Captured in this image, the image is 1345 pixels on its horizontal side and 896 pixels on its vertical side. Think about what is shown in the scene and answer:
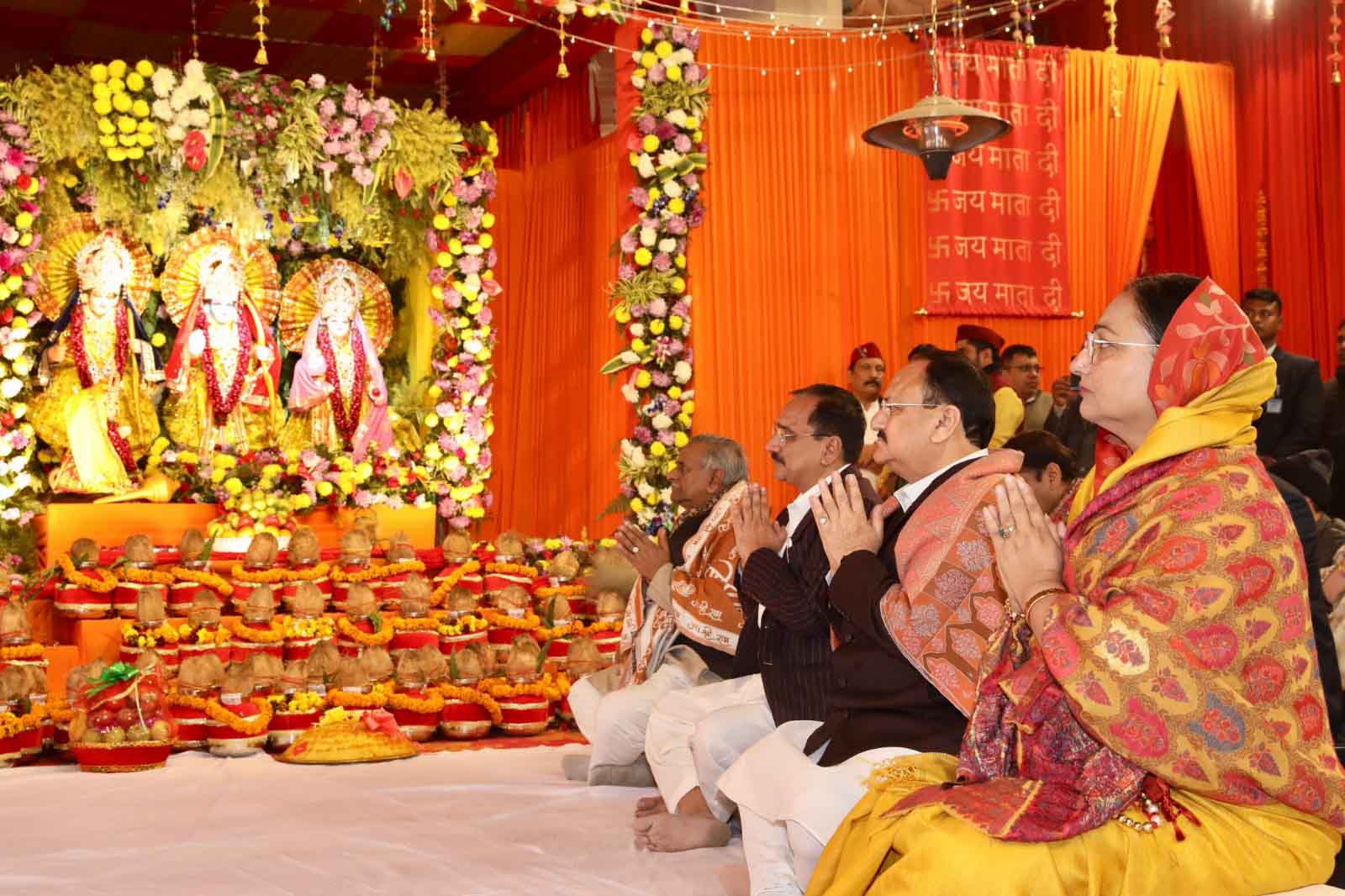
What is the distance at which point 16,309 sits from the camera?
751cm

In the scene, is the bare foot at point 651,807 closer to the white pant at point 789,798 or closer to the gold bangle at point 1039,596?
the white pant at point 789,798

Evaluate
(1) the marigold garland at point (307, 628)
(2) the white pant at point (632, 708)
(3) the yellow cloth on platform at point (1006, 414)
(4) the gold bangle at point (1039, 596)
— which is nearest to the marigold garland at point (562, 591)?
(1) the marigold garland at point (307, 628)

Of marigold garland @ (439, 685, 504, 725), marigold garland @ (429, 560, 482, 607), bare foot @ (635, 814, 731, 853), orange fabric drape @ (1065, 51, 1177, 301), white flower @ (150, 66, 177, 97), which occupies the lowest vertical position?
marigold garland @ (439, 685, 504, 725)

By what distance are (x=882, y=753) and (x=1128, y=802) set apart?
74 centimetres

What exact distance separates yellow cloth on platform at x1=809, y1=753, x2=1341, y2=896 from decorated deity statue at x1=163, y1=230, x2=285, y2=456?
256 inches

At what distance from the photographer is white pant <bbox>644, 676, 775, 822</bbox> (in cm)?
386

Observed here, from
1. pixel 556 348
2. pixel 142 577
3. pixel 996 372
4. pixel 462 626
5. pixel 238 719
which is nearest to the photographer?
pixel 238 719

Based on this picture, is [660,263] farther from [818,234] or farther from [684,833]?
[684,833]

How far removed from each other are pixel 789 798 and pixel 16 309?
232 inches

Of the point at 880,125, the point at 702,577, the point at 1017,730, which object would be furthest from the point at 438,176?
the point at 1017,730

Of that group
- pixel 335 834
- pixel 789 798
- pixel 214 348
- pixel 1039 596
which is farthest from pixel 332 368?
pixel 1039 596

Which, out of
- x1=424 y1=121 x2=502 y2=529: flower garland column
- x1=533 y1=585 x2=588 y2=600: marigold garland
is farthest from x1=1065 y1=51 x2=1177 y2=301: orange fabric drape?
x1=533 y1=585 x2=588 y2=600: marigold garland

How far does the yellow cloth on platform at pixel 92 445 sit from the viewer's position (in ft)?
24.9

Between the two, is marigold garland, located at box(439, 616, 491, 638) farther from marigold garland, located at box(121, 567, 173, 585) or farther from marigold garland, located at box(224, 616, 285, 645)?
marigold garland, located at box(121, 567, 173, 585)
